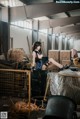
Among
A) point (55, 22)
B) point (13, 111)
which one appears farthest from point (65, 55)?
point (13, 111)

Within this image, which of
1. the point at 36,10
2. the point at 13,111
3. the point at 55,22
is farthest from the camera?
the point at 55,22

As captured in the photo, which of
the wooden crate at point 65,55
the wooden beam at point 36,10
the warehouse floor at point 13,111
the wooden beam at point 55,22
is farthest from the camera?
the wooden beam at point 55,22

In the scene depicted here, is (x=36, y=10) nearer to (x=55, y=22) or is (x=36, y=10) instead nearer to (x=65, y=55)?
(x=65, y=55)

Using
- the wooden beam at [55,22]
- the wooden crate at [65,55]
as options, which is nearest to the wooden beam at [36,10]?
the wooden crate at [65,55]

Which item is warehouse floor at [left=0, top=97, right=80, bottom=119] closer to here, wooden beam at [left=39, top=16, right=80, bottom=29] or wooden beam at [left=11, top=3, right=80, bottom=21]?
wooden beam at [left=11, top=3, right=80, bottom=21]

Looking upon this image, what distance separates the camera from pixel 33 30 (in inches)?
580

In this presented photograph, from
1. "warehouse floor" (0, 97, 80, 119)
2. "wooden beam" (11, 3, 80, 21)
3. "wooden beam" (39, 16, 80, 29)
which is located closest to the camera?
"warehouse floor" (0, 97, 80, 119)

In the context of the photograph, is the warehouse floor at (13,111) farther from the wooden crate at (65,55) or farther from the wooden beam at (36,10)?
the wooden crate at (65,55)

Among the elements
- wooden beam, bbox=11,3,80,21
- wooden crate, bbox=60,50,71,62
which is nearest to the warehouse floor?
wooden beam, bbox=11,3,80,21

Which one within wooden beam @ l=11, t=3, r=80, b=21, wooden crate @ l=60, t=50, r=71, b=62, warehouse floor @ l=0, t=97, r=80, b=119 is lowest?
warehouse floor @ l=0, t=97, r=80, b=119

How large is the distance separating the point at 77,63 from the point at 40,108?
325 centimetres

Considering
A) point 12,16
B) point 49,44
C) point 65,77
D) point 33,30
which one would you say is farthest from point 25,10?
point 49,44

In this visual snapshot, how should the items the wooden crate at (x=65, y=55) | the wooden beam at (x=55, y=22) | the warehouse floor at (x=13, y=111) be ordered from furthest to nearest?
1. the wooden beam at (x=55, y=22)
2. the wooden crate at (x=65, y=55)
3. the warehouse floor at (x=13, y=111)

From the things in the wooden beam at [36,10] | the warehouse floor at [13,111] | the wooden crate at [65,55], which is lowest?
the warehouse floor at [13,111]
